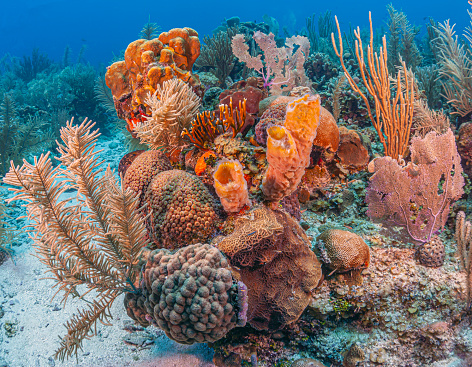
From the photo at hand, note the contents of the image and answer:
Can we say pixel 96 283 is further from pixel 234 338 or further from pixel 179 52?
pixel 179 52

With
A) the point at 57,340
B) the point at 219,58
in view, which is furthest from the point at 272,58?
the point at 57,340

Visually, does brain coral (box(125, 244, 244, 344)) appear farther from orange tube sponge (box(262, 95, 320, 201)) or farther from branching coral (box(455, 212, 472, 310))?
branching coral (box(455, 212, 472, 310))

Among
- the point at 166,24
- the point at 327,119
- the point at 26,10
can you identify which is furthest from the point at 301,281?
the point at 26,10

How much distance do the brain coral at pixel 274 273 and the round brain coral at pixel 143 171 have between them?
3.90ft

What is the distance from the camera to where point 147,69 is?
13.3 feet

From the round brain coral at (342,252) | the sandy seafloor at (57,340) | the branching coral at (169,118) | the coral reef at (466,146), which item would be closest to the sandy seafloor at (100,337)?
the sandy seafloor at (57,340)

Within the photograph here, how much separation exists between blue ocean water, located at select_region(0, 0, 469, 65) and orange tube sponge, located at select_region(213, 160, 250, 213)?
187 ft

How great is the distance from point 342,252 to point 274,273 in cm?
71

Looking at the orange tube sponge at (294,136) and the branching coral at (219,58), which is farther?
the branching coral at (219,58)

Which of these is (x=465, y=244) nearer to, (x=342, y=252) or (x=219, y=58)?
(x=342, y=252)

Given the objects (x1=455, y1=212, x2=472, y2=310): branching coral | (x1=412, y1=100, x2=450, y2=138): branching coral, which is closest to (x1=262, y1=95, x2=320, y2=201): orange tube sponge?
(x1=455, y1=212, x2=472, y2=310): branching coral

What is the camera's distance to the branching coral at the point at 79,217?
5.90 ft

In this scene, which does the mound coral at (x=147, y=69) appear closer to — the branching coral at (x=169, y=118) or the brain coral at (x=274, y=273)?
the branching coral at (x=169, y=118)

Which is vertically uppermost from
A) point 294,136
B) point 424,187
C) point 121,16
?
point 121,16
